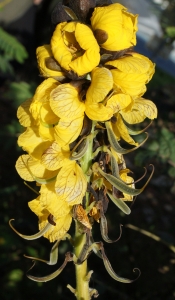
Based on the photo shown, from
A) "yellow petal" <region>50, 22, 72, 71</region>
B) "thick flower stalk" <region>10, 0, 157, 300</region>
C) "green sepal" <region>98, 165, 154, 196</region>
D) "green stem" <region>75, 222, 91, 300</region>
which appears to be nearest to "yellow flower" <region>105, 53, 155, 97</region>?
"thick flower stalk" <region>10, 0, 157, 300</region>

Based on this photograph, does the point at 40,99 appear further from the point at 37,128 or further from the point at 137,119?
the point at 137,119

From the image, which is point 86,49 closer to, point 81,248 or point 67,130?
point 67,130

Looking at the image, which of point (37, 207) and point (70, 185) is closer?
point (70, 185)

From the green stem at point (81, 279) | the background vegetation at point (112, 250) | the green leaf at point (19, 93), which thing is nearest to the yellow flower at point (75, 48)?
the green stem at point (81, 279)

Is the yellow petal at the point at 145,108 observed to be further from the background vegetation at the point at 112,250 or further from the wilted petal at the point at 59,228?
the background vegetation at the point at 112,250

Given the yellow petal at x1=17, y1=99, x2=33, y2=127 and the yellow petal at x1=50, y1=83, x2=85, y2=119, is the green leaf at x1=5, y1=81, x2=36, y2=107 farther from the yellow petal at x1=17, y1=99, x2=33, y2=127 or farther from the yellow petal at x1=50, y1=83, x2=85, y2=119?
the yellow petal at x1=50, y1=83, x2=85, y2=119

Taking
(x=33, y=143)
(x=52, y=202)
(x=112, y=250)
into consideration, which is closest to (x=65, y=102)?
(x=33, y=143)

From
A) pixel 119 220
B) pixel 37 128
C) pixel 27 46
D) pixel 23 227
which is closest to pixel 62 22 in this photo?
pixel 37 128

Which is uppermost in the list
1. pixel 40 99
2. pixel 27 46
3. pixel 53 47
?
pixel 53 47
